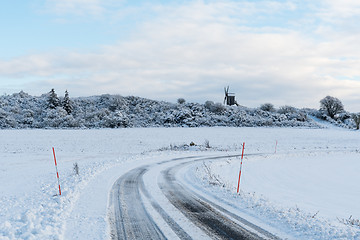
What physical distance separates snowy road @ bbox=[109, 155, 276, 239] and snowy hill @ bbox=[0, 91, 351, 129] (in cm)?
3884

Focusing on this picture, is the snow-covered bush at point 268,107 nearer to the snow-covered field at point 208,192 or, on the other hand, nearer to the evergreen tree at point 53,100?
the snow-covered field at point 208,192

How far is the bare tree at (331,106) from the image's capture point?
221 feet

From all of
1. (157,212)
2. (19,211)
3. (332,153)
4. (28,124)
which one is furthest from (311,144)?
(28,124)

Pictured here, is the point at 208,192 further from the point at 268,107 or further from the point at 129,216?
the point at 268,107

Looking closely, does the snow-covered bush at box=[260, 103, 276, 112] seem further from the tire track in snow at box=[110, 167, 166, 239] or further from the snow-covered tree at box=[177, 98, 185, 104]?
the tire track in snow at box=[110, 167, 166, 239]

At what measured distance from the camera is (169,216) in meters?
7.82

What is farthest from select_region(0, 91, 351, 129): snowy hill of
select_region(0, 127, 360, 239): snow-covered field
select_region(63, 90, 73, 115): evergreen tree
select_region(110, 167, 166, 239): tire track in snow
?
select_region(110, 167, 166, 239): tire track in snow

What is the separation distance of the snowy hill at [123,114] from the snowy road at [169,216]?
127ft

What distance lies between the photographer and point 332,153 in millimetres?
30141

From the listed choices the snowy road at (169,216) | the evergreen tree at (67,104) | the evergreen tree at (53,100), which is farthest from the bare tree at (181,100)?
the snowy road at (169,216)

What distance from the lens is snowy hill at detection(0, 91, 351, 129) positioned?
161ft

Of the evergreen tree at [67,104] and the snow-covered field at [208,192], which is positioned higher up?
the evergreen tree at [67,104]

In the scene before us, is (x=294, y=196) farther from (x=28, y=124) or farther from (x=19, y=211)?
(x=28, y=124)

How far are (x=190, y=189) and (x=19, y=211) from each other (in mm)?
6332
